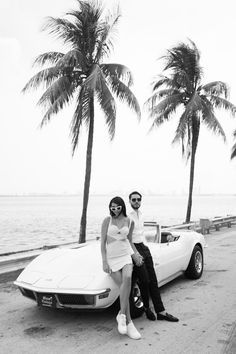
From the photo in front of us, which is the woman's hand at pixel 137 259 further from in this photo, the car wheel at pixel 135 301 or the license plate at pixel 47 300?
the license plate at pixel 47 300

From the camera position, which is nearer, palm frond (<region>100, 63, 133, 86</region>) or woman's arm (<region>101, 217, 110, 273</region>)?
woman's arm (<region>101, 217, 110, 273</region>)

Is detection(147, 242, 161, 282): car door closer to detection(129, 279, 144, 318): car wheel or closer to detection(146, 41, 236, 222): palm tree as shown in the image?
detection(129, 279, 144, 318): car wheel

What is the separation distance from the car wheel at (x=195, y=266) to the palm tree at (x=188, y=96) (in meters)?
11.7

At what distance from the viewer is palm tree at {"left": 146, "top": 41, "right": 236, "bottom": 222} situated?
1850cm

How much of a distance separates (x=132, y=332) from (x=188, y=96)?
658 inches

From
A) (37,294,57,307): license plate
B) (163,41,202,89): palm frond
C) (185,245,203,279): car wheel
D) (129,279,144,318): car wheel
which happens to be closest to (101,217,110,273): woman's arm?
(129,279,144,318): car wheel

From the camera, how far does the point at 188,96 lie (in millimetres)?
19375

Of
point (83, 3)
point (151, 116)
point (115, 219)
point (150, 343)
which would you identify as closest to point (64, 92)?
point (83, 3)

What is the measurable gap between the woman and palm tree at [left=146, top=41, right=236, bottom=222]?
14242mm

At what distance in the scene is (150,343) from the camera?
4109mm

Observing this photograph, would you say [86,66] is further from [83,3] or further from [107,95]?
[83,3]

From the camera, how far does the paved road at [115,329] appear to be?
3998 mm

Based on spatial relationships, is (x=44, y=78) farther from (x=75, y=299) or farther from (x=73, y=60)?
(x=75, y=299)

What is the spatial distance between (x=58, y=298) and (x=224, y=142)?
53.0ft
